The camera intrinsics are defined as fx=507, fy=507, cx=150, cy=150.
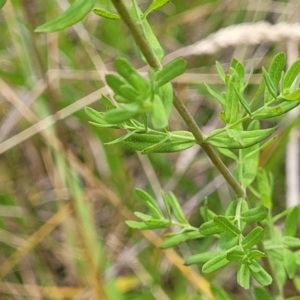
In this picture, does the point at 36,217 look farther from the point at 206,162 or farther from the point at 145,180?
the point at 206,162

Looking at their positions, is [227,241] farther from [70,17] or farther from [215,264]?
[70,17]

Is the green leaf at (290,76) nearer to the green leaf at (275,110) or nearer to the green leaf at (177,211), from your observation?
the green leaf at (275,110)

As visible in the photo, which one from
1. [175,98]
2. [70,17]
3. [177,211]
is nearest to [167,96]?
[175,98]

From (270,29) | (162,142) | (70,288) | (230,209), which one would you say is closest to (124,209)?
(70,288)

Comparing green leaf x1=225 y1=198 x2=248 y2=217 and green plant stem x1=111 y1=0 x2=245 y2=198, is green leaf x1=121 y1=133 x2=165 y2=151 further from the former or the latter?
green leaf x1=225 y1=198 x2=248 y2=217

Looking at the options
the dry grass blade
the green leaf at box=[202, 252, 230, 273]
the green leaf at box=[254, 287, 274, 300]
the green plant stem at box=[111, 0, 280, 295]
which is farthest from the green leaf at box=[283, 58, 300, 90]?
the dry grass blade

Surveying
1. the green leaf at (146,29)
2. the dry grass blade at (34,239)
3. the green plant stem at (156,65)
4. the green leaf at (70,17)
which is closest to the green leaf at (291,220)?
the green plant stem at (156,65)
